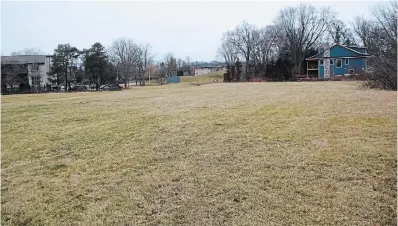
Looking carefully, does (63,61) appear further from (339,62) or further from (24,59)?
(339,62)

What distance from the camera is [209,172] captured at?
163 inches

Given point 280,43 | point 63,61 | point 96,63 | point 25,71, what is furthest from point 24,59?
point 280,43

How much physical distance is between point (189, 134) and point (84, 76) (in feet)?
127

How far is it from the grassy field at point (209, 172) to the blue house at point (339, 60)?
40216 millimetres

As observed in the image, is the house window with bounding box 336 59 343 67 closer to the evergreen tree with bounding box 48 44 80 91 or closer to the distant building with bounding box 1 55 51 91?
the evergreen tree with bounding box 48 44 80 91

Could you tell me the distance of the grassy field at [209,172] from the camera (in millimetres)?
3182

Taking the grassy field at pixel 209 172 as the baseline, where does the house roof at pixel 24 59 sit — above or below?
above

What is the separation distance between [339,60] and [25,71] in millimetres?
39824

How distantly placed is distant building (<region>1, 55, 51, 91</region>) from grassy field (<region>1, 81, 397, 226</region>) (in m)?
33.1

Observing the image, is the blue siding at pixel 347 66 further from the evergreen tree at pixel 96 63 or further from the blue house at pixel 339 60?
the evergreen tree at pixel 96 63

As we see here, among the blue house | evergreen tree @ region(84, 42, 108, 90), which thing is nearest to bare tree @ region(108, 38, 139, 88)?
evergreen tree @ region(84, 42, 108, 90)

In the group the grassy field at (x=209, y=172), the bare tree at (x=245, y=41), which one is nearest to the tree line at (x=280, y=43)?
the bare tree at (x=245, y=41)

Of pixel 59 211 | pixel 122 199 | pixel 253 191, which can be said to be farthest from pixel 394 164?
pixel 59 211

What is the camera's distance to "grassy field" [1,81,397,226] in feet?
10.4
